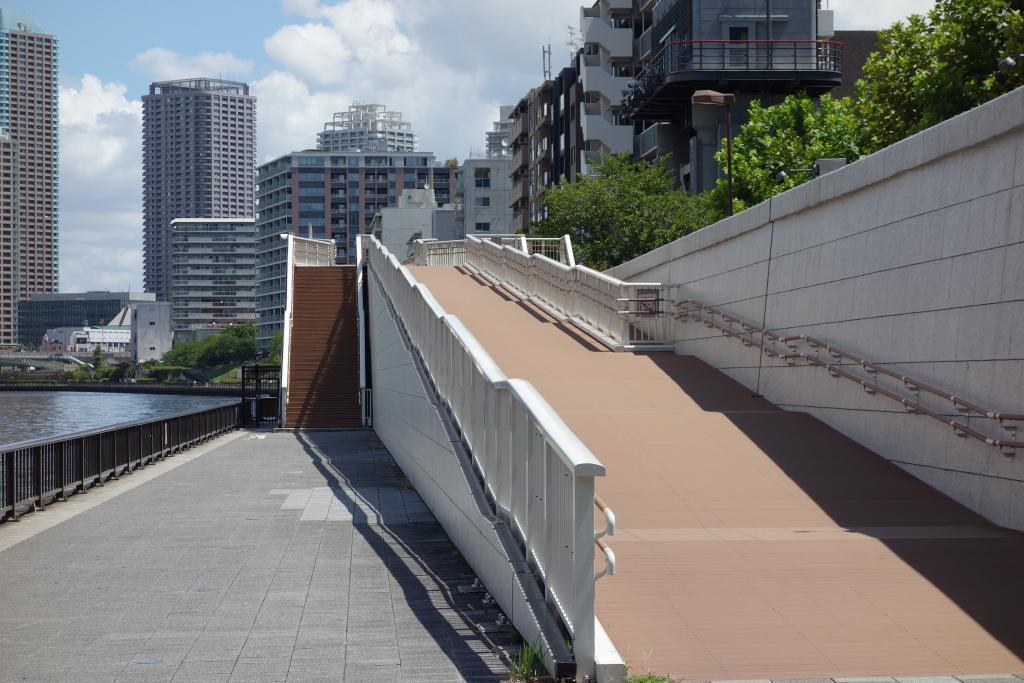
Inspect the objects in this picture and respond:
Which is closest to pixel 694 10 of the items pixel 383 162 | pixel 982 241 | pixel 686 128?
pixel 686 128

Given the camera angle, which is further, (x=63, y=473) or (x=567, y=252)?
(x=567, y=252)

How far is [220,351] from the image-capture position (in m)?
176

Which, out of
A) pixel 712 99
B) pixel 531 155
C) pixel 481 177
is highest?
pixel 481 177

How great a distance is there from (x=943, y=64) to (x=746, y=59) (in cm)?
2039

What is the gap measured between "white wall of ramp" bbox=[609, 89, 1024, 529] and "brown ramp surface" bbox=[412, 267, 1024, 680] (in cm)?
36

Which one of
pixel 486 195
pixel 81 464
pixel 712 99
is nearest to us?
pixel 81 464

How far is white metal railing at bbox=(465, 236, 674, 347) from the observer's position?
60.2ft

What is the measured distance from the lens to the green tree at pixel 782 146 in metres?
34.7

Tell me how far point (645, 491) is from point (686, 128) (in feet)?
142

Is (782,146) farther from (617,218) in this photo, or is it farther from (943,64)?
(943,64)

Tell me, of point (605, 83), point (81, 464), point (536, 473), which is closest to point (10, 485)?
point (81, 464)

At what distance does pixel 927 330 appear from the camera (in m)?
10.4

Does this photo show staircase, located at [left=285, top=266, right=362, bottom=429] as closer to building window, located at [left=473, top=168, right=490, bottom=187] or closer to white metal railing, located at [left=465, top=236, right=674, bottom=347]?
white metal railing, located at [left=465, top=236, right=674, bottom=347]

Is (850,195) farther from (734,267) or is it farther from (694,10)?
(694,10)
